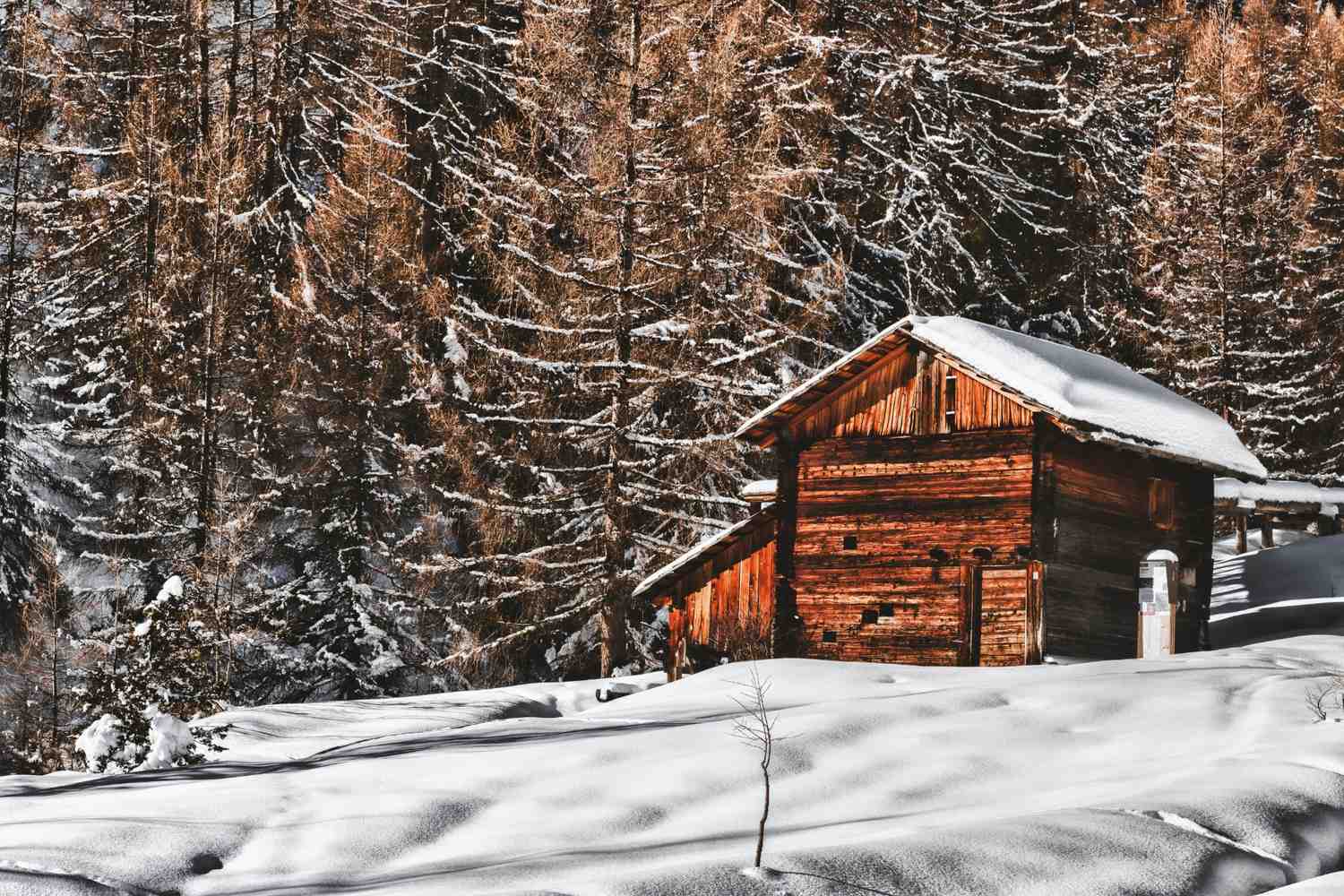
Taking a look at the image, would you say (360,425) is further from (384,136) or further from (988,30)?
(988,30)

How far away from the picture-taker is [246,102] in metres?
38.6

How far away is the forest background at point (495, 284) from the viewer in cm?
3014

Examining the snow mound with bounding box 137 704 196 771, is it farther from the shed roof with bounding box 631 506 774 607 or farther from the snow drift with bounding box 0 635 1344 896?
the shed roof with bounding box 631 506 774 607

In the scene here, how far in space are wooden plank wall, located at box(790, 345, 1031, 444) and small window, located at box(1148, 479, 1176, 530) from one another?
12.1ft

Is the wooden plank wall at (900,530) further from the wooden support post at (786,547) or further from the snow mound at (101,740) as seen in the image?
the snow mound at (101,740)

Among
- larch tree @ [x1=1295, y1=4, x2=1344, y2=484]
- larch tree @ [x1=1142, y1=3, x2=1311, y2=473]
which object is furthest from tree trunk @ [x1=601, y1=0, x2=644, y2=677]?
larch tree @ [x1=1295, y1=4, x2=1344, y2=484]

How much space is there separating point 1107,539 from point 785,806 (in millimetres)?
15056

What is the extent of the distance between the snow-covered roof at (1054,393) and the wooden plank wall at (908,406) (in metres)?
0.24

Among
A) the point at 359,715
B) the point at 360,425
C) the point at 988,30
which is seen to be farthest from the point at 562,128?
the point at 988,30

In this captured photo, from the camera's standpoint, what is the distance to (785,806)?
9.58 m

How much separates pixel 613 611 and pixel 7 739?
37.8 ft

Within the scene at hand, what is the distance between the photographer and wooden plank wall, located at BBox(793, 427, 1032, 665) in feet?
72.8

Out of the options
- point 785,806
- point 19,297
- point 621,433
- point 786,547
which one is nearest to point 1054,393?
point 786,547

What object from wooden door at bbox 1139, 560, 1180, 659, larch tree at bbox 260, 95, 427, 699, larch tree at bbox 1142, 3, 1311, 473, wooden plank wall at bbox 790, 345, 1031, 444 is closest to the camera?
wooden door at bbox 1139, 560, 1180, 659
